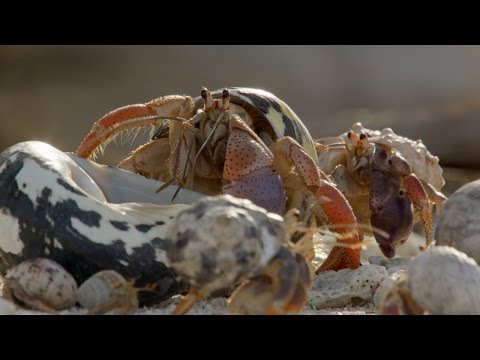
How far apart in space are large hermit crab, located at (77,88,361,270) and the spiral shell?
2.38 ft

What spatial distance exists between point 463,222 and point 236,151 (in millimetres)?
951

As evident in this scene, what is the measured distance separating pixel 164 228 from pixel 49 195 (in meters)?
0.42

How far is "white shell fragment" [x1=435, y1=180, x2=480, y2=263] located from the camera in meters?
2.60

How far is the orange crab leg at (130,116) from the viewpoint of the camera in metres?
3.75

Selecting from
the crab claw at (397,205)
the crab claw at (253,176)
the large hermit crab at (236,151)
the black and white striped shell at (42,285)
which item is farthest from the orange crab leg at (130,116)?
the black and white striped shell at (42,285)

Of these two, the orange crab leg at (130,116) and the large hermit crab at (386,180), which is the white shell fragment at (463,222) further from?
the orange crab leg at (130,116)

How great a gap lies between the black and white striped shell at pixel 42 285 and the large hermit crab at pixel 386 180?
2.01m

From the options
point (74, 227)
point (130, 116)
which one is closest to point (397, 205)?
point (130, 116)

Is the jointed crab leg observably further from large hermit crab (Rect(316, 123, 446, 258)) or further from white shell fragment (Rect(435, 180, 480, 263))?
large hermit crab (Rect(316, 123, 446, 258))

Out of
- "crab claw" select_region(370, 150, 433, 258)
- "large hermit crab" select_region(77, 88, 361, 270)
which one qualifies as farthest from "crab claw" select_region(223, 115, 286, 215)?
"crab claw" select_region(370, 150, 433, 258)

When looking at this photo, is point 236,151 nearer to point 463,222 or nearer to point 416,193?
point 463,222
